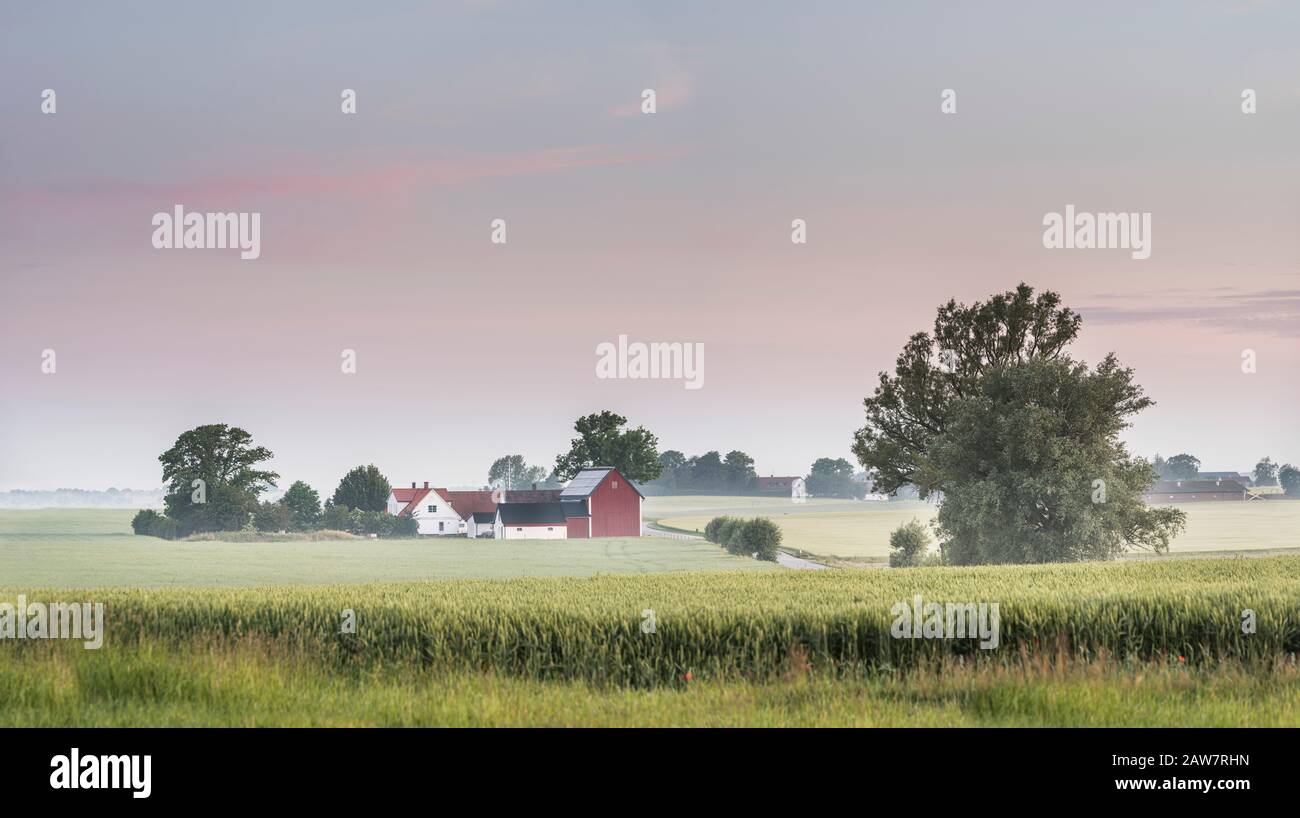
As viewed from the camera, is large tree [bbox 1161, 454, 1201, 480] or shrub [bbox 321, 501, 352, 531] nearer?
shrub [bbox 321, 501, 352, 531]

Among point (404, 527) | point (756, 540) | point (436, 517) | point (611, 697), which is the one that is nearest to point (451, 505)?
point (436, 517)

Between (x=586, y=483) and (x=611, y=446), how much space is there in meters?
18.7

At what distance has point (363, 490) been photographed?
116000mm

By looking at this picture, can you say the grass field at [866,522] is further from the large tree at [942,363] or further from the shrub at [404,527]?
the shrub at [404,527]

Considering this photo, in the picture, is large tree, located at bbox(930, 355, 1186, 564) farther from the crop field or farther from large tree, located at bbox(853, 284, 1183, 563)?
the crop field

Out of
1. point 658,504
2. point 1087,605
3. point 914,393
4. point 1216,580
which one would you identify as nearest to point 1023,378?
point 914,393

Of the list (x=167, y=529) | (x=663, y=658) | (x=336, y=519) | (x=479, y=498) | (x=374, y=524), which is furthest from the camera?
(x=479, y=498)

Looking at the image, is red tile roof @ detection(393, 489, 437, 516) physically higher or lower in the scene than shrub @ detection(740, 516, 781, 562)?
higher

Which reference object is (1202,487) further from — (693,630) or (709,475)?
(693,630)

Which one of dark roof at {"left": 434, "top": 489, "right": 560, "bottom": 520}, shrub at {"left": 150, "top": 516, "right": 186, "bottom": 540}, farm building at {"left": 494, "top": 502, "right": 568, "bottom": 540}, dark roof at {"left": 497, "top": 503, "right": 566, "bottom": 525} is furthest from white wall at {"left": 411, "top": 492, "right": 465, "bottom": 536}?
shrub at {"left": 150, "top": 516, "right": 186, "bottom": 540}

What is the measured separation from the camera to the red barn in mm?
97812

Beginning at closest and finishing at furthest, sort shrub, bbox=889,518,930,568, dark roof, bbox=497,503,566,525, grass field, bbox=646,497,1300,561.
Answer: shrub, bbox=889,518,930,568
grass field, bbox=646,497,1300,561
dark roof, bbox=497,503,566,525

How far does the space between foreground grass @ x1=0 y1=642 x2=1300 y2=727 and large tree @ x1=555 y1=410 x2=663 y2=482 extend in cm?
10580
